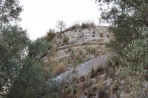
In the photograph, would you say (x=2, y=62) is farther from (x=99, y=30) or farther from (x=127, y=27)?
(x=99, y=30)

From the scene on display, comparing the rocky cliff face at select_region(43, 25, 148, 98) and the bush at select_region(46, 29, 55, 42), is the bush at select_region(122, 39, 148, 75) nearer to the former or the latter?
the rocky cliff face at select_region(43, 25, 148, 98)

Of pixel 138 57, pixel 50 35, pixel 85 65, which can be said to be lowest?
pixel 85 65

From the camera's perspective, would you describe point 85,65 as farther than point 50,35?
No

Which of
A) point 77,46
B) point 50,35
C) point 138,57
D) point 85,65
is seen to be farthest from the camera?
point 50,35

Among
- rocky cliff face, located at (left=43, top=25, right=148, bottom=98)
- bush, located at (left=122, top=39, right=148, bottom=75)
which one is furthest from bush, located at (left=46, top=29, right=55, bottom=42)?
bush, located at (left=122, top=39, right=148, bottom=75)

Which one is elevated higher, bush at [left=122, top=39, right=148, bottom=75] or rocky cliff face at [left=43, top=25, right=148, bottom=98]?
bush at [left=122, top=39, right=148, bottom=75]

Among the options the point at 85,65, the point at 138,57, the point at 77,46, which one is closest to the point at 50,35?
the point at 77,46

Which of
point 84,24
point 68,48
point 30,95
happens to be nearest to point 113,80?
point 30,95

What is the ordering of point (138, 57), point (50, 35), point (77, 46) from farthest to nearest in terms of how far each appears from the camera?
point (50, 35) < point (77, 46) < point (138, 57)

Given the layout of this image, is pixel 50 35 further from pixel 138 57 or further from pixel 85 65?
pixel 138 57

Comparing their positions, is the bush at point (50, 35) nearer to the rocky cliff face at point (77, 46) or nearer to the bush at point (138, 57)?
the rocky cliff face at point (77, 46)

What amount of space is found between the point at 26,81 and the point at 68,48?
10.2 metres

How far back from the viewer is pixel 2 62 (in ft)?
54.2

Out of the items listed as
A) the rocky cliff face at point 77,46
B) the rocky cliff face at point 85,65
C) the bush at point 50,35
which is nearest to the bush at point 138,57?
the rocky cliff face at point 85,65
